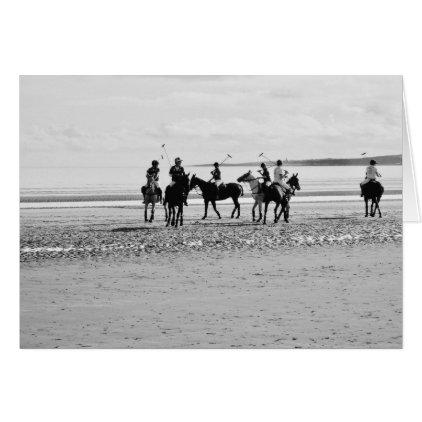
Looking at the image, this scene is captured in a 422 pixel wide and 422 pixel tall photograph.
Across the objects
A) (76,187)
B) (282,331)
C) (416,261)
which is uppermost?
(76,187)

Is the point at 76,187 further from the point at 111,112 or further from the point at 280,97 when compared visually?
the point at 280,97

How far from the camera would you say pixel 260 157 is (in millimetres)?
12953

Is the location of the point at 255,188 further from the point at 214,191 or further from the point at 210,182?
the point at 210,182

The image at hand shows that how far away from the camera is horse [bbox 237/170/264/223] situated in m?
13.4

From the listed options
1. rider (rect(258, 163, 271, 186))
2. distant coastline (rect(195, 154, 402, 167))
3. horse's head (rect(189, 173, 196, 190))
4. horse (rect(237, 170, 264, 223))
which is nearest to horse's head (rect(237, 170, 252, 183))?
horse (rect(237, 170, 264, 223))

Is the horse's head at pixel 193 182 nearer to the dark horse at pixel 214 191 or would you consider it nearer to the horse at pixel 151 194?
the dark horse at pixel 214 191

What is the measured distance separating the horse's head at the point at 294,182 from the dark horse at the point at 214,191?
66 centimetres

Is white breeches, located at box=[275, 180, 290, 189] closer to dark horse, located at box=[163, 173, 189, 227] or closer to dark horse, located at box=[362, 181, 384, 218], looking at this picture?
dark horse, located at box=[362, 181, 384, 218]

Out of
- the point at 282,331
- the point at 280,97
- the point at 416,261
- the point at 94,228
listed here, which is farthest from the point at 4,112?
the point at 416,261

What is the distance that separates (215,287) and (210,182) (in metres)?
1.51

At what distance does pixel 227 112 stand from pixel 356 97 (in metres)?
1.60

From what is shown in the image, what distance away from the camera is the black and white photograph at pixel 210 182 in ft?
40.8

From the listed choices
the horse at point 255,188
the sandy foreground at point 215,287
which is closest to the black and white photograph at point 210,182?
the sandy foreground at point 215,287

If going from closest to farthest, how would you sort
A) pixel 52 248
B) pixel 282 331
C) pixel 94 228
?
1. pixel 282 331
2. pixel 52 248
3. pixel 94 228
